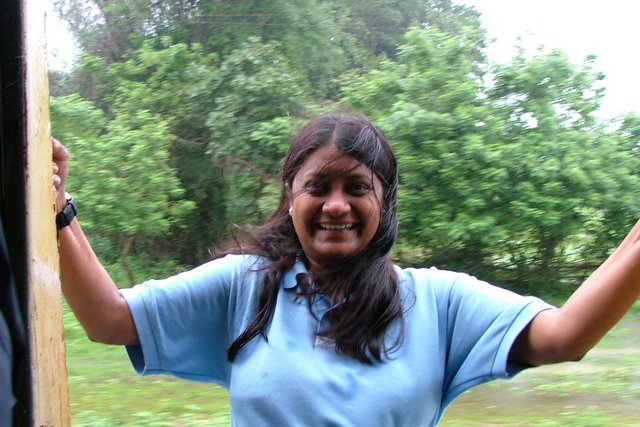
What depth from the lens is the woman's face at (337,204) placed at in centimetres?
159

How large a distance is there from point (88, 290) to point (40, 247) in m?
0.44

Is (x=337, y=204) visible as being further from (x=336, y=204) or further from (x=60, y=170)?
(x=60, y=170)

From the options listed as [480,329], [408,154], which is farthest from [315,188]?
[408,154]

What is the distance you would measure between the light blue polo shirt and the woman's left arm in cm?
6

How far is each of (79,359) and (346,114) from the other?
4022 mm

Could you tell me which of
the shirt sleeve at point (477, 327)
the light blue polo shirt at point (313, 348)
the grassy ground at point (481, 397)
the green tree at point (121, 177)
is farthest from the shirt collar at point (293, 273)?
the green tree at point (121, 177)

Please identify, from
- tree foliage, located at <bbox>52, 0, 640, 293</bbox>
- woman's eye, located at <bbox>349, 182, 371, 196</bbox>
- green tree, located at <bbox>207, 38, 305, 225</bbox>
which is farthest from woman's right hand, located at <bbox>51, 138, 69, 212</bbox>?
green tree, located at <bbox>207, 38, 305, 225</bbox>

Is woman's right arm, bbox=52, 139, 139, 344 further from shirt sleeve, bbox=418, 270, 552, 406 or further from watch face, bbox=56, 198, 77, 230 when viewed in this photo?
shirt sleeve, bbox=418, 270, 552, 406

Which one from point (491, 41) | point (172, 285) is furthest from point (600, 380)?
point (491, 41)

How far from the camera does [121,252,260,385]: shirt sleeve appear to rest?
158 centimetres

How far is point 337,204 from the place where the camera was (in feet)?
5.15

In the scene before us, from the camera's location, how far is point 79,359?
5199 millimetres

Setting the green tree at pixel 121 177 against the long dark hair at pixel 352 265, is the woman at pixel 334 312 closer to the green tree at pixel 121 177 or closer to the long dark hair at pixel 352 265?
the long dark hair at pixel 352 265

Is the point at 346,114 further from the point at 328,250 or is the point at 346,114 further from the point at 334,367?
the point at 334,367
